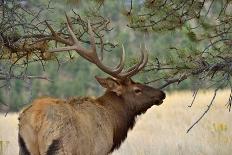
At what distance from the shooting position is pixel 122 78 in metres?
7.96

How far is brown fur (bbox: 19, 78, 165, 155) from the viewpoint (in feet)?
21.4

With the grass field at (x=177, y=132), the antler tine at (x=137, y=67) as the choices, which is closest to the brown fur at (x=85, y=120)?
the antler tine at (x=137, y=67)

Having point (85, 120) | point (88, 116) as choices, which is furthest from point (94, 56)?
point (85, 120)

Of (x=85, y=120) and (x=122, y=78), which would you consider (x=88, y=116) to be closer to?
(x=85, y=120)

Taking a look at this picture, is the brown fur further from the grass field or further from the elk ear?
the grass field

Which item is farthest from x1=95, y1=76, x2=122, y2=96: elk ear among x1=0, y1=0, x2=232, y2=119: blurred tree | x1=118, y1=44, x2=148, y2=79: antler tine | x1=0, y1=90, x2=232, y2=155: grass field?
x1=0, y1=90, x2=232, y2=155: grass field

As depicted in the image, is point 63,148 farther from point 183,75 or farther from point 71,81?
point 71,81

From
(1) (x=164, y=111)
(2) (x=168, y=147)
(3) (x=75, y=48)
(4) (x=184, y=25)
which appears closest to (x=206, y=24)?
(4) (x=184, y=25)

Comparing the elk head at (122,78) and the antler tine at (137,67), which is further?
the antler tine at (137,67)

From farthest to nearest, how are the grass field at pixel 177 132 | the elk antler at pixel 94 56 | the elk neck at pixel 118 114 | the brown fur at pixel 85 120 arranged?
the grass field at pixel 177 132 < the elk neck at pixel 118 114 < the elk antler at pixel 94 56 < the brown fur at pixel 85 120

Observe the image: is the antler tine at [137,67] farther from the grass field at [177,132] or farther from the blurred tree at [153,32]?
the grass field at [177,132]

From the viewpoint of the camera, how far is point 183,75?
8.18 metres

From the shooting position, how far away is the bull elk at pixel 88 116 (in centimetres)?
653

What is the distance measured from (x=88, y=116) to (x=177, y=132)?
23.3 feet
